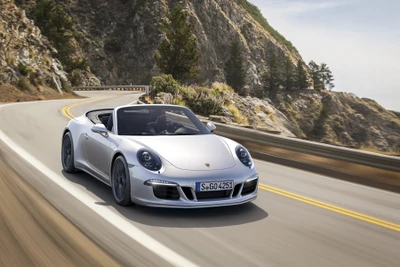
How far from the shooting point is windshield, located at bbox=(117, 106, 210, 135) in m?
7.00

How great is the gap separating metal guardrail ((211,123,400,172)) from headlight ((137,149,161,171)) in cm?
410

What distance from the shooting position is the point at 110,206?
246 inches

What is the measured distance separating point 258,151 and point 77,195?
5156 millimetres

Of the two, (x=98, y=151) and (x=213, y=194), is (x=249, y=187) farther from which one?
(x=98, y=151)

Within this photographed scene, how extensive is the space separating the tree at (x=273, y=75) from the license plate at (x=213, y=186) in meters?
118

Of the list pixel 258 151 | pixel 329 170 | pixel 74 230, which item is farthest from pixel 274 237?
pixel 258 151

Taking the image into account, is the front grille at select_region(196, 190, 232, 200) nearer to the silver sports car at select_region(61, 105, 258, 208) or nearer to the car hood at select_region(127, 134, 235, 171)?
the silver sports car at select_region(61, 105, 258, 208)

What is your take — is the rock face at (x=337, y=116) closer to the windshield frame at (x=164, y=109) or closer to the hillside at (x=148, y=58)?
the hillside at (x=148, y=58)

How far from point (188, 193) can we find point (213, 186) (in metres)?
0.29

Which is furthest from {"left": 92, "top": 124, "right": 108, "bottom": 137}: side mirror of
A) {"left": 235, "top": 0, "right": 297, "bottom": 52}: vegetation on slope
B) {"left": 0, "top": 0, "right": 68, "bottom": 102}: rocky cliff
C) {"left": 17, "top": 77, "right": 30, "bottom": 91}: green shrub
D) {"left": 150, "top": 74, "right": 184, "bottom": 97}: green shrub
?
{"left": 235, "top": 0, "right": 297, "bottom": 52}: vegetation on slope

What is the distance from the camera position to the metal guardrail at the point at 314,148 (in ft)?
27.1

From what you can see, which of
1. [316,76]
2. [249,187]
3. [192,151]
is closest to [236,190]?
[249,187]

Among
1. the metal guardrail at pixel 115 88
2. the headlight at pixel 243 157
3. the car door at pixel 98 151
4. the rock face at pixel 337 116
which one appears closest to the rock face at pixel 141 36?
the rock face at pixel 337 116

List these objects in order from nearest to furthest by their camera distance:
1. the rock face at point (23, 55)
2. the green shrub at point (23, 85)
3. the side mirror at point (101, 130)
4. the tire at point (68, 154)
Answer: the side mirror at point (101, 130) < the tire at point (68, 154) < the green shrub at point (23, 85) < the rock face at point (23, 55)
